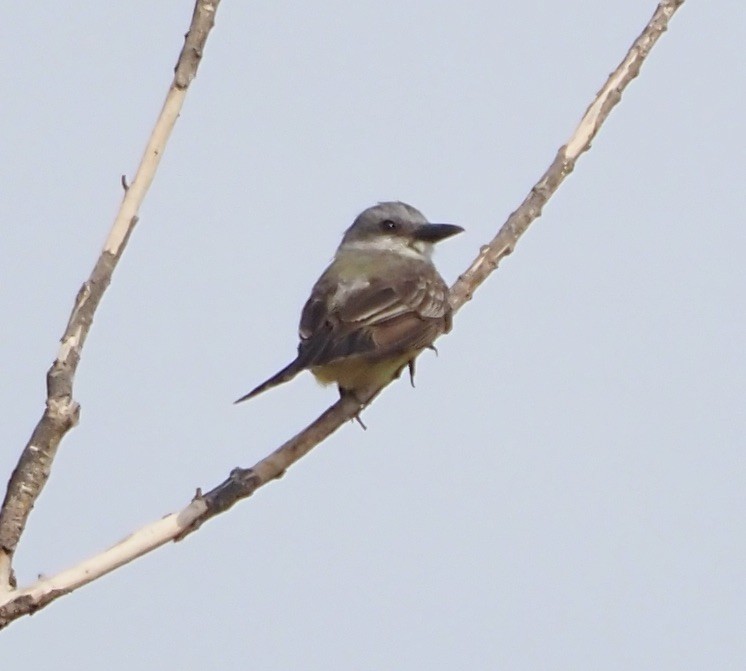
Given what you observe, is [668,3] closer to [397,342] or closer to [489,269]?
[489,269]

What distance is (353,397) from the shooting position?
5641mm

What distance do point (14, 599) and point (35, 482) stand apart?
32 cm

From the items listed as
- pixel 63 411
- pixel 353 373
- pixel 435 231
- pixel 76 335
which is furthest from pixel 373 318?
pixel 63 411

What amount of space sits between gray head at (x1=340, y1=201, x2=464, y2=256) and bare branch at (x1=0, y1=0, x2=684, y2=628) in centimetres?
211

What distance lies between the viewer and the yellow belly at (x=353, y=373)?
6277 mm

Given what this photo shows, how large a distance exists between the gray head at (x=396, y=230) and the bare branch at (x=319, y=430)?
6.91 ft

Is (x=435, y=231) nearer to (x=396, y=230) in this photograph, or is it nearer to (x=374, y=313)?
(x=396, y=230)

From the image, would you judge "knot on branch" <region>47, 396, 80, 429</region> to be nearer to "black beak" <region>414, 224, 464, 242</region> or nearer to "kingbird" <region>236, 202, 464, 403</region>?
"kingbird" <region>236, 202, 464, 403</region>

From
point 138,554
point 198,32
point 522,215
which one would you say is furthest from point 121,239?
point 522,215

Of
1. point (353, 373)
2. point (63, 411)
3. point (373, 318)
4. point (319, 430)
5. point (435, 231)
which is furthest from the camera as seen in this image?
point (435, 231)

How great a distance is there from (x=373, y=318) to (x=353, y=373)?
1.66ft

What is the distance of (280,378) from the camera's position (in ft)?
19.1

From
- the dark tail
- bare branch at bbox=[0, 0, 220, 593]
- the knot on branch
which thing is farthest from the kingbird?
the knot on branch

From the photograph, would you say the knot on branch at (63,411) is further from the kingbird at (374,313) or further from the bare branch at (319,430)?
the kingbird at (374,313)
